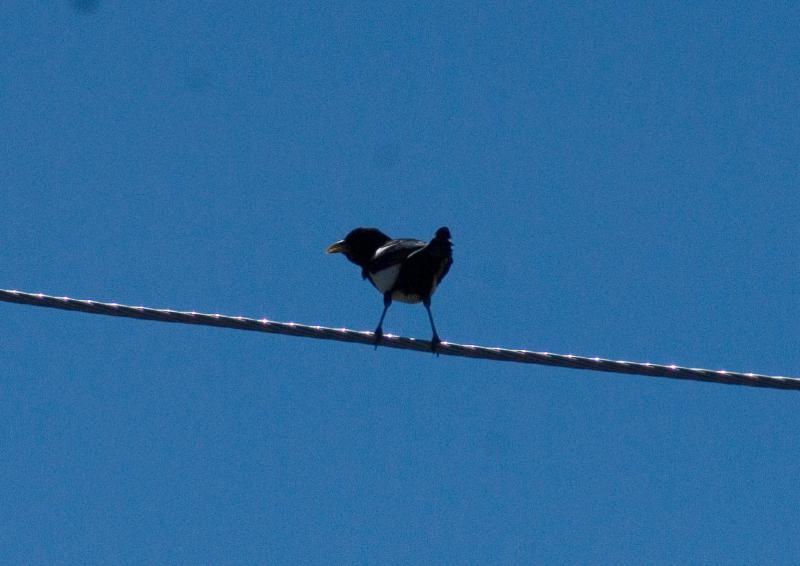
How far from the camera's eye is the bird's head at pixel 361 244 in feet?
46.2

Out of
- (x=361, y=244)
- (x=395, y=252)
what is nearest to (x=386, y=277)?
(x=395, y=252)

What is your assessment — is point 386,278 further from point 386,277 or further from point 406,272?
point 406,272

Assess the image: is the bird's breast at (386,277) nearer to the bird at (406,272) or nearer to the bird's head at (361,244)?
the bird at (406,272)

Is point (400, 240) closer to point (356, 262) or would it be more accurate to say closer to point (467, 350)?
point (356, 262)

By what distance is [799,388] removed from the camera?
26.3ft

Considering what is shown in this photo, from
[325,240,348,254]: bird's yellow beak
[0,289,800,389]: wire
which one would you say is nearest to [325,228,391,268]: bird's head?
[325,240,348,254]: bird's yellow beak

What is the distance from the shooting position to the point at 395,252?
12.2 meters

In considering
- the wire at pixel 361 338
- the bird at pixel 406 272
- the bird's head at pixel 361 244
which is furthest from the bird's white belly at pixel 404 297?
the wire at pixel 361 338

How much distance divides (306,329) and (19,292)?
1.74 metres

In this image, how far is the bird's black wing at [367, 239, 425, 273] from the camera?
39.8 ft

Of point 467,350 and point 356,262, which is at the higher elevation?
point 356,262

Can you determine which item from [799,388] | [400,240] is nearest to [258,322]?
[799,388]

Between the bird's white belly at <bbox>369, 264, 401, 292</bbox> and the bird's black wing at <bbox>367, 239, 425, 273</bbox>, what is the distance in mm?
45

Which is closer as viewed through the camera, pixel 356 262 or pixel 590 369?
pixel 590 369
